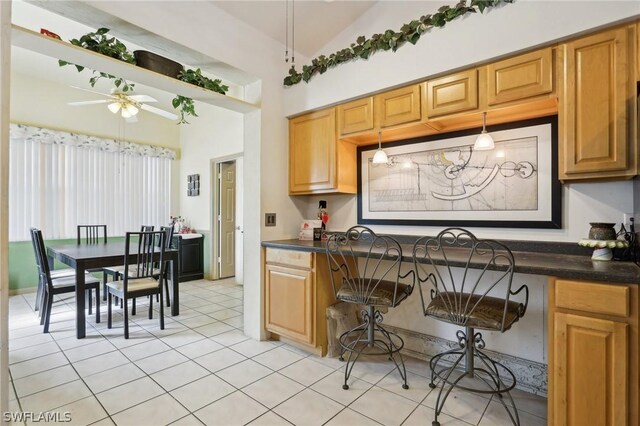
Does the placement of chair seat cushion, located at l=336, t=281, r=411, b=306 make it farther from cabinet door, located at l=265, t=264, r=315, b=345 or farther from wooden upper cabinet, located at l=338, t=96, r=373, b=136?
wooden upper cabinet, located at l=338, t=96, r=373, b=136

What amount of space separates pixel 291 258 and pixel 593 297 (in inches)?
76.7

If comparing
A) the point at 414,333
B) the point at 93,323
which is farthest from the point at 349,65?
the point at 93,323

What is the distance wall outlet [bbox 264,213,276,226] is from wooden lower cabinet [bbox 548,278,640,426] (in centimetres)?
221

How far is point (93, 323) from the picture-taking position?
3283mm

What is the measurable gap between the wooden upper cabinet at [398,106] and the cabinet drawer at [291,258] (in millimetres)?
1246

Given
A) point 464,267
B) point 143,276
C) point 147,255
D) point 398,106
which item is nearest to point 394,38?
point 398,106

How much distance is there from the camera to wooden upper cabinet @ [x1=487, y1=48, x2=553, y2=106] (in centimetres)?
179

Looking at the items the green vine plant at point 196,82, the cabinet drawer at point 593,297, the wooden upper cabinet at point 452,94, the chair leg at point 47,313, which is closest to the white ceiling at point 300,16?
the green vine plant at point 196,82

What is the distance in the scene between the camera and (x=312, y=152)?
2.92m

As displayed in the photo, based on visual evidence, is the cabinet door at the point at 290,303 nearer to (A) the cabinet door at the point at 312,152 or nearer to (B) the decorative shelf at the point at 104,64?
(A) the cabinet door at the point at 312,152

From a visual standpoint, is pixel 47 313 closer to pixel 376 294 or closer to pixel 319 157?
pixel 319 157

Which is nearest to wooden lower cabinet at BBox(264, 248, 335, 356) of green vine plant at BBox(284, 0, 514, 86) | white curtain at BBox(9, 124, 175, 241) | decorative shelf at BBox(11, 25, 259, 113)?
decorative shelf at BBox(11, 25, 259, 113)

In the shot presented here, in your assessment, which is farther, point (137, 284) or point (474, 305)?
point (137, 284)

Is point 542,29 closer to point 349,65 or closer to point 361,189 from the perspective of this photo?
point 349,65
